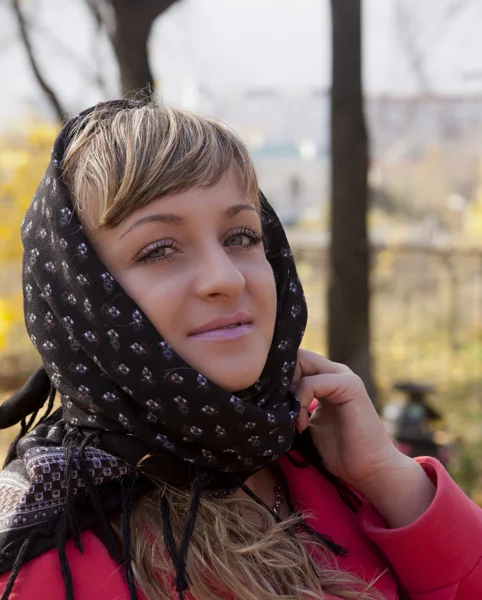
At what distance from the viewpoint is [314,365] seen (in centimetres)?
185

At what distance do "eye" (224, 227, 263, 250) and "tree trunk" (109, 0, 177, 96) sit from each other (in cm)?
272

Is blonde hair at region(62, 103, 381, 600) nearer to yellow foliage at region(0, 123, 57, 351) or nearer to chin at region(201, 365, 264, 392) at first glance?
chin at region(201, 365, 264, 392)

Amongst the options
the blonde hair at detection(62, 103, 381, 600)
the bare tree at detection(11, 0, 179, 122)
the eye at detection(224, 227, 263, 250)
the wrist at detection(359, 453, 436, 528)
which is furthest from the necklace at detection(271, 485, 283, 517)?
the bare tree at detection(11, 0, 179, 122)

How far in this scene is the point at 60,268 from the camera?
4.96 ft

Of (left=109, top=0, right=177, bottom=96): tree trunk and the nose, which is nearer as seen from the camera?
the nose

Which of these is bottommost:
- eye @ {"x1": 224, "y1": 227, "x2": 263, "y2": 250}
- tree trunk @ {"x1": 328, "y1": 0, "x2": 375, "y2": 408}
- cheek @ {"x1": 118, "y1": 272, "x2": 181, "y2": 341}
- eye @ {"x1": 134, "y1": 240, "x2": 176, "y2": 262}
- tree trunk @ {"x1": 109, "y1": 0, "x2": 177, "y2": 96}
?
tree trunk @ {"x1": 328, "y1": 0, "x2": 375, "y2": 408}

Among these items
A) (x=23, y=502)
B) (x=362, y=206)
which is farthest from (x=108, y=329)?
(x=362, y=206)

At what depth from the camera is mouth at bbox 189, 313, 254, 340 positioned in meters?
1.51

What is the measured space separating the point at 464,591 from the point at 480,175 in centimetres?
977

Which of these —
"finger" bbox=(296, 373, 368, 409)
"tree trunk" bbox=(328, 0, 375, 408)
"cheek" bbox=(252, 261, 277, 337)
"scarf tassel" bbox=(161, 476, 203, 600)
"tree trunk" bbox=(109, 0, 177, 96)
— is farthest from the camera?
"tree trunk" bbox=(328, 0, 375, 408)

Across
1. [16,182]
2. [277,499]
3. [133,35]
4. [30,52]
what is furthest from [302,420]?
[16,182]

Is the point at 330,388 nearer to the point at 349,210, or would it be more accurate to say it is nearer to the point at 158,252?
the point at 158,252

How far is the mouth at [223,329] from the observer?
1511 millimetres

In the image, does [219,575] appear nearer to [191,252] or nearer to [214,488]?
[214,488]
